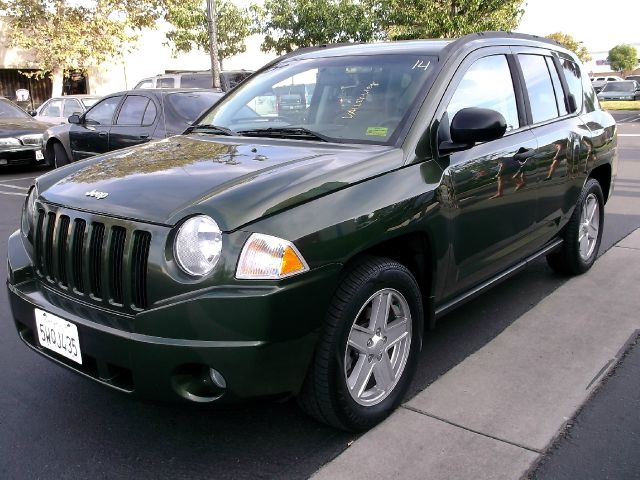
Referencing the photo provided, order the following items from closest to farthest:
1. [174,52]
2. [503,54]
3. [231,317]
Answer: [231,317]
[503,54]
[174,52]

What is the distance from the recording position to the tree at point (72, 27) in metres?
21.6

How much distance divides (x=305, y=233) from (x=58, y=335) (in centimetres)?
117

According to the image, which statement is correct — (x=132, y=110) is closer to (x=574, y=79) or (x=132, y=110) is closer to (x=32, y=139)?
(x=32, y=139)

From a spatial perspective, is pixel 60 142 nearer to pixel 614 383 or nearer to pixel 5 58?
pixel 614 383

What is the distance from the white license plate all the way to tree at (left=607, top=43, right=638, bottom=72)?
283ft

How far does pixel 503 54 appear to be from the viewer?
12.7 feet

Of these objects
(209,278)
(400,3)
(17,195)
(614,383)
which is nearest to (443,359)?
(614,383)

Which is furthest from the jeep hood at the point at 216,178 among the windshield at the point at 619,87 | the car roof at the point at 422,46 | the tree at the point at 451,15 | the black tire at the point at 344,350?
the windshield at the point at 619,87

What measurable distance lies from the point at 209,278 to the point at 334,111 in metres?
1.52

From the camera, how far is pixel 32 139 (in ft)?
39.7

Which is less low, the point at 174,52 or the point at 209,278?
the point at 174,52

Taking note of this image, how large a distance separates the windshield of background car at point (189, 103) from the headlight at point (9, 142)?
15.6ft

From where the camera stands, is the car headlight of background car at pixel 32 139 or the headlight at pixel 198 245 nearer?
the headlight at pixel 198 245

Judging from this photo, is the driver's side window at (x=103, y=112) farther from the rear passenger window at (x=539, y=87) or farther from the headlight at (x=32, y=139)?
the rear passenger window at (x=539, y=87)
